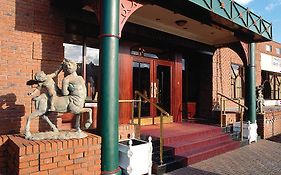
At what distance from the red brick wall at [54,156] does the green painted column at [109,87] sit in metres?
0.17

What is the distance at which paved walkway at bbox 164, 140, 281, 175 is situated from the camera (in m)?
5.28

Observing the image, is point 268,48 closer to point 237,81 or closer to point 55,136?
point 237,81

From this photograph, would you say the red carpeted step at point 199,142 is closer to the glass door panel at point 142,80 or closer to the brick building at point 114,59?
the brick building at point 114,59

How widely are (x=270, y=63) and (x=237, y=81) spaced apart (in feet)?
25.2

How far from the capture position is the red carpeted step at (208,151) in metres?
5.78

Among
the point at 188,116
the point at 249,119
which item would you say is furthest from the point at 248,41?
the point at 188,116

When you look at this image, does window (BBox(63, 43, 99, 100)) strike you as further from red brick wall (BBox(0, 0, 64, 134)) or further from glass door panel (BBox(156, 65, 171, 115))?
glass door panel (BBox(156, 65, 171, 115))

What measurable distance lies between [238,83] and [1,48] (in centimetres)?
1129

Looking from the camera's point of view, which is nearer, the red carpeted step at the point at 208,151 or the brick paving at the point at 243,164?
the brick paving at the point at 243,164

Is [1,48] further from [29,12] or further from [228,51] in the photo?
[228,51]

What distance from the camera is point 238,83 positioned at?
41.7 feet

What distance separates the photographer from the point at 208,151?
629 cm

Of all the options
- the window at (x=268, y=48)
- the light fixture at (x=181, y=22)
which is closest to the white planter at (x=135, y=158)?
the light fixture at (x=181, y=22)

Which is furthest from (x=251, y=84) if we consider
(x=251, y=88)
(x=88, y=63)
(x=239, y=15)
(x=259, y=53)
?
(x=259, y=53)
